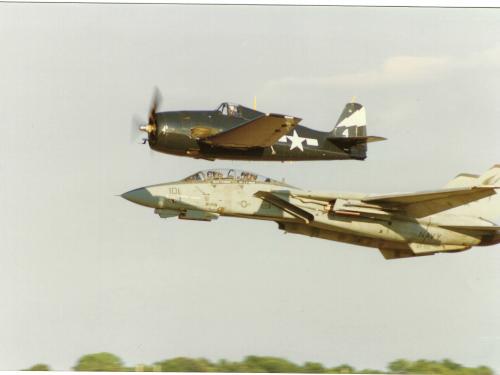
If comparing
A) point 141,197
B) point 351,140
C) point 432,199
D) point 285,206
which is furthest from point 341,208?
point 141,197

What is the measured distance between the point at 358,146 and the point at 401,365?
21.6 feet

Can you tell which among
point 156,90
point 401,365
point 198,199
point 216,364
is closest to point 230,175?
point 198,199

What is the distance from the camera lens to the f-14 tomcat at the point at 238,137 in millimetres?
27297

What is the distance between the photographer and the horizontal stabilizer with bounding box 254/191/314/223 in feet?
94.7

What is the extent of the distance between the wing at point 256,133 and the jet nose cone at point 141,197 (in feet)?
7.53

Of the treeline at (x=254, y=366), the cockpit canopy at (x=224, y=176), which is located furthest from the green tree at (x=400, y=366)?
the cockpit canopy at (x=224, y=176)

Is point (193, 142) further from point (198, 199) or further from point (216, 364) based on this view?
point (216, 364)

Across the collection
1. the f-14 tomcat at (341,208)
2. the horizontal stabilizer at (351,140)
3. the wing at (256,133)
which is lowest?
the f-14 tomcat at (341,208)

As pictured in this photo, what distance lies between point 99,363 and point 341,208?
8.15 m

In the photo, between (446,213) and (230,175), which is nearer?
(230,175)

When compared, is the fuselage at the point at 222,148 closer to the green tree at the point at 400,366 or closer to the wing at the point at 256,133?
the wing at the point at 256,133

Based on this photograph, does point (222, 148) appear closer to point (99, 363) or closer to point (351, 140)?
point (351, 140)

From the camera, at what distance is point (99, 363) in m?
27.2

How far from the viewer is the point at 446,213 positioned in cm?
3125
